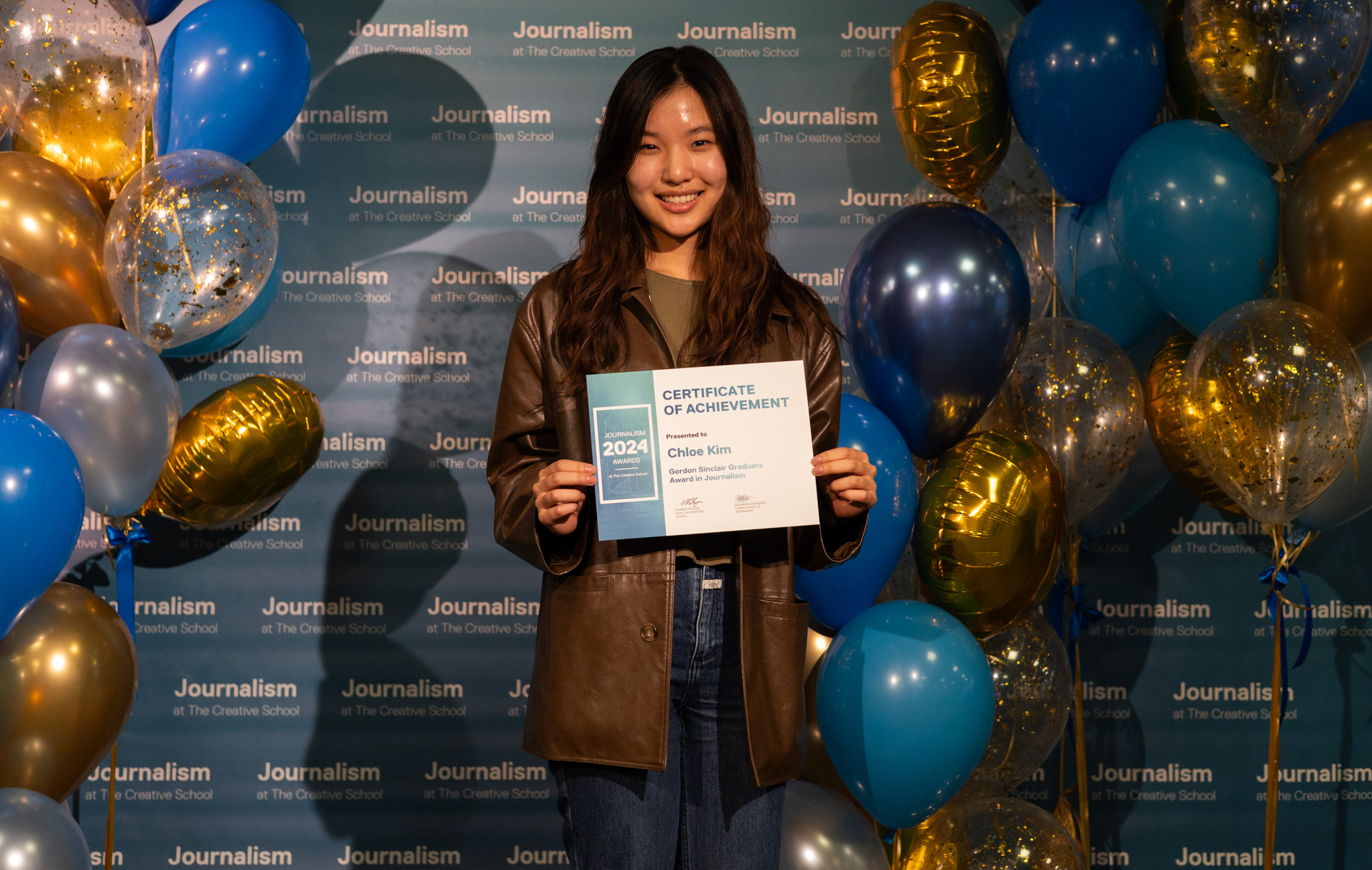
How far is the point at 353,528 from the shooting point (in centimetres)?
286

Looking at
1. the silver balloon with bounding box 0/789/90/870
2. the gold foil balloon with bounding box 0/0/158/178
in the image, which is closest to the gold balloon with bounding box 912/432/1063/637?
the silver balloon with bounding box 0/789/90/870

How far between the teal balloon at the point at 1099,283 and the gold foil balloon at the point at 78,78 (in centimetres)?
214

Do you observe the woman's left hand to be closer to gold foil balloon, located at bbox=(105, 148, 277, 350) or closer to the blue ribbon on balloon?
gold foil balloon, located at bbox=(105, 148, 277, 350)

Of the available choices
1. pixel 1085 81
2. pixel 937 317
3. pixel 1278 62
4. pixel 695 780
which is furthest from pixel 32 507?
pixel 1278 62

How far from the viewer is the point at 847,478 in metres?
1.58

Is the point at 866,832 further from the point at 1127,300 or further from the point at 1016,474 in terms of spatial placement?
the point at 1127,300

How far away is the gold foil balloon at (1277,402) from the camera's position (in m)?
2.01

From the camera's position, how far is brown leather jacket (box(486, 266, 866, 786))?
1485 millimetres

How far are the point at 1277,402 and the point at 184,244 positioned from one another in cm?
222

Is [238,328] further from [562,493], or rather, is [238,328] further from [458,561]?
[562,493]

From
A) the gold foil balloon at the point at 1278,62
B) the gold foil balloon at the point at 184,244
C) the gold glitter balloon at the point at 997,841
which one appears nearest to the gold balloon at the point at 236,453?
the gold foil balloon at the point at 184,244

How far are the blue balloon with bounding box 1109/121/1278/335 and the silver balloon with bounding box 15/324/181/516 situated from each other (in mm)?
2056

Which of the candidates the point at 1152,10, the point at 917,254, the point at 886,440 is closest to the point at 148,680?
the point at 886,440

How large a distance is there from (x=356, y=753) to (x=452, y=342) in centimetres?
115
